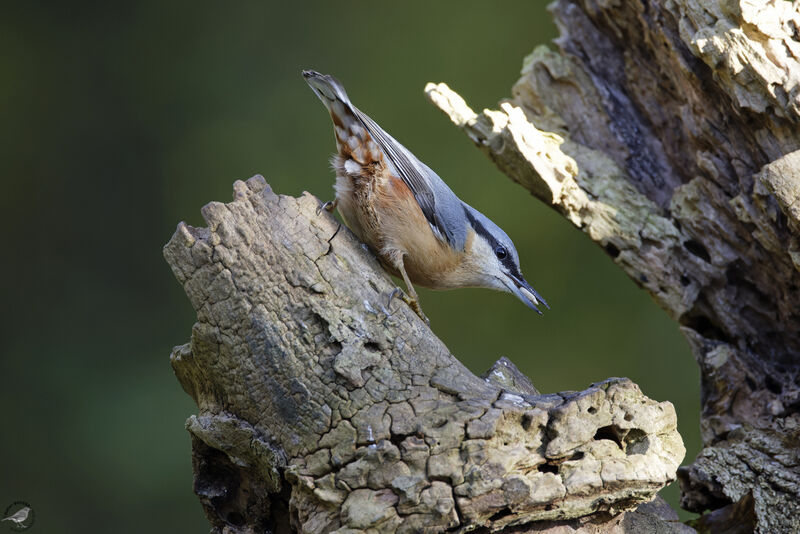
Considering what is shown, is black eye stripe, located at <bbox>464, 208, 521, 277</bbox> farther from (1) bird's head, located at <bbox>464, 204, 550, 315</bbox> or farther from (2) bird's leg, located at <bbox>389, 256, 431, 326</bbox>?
(2) bird's leg, located at <bbox>389, 256, 431, 326</bbox>

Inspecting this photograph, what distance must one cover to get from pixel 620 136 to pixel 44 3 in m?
3.48

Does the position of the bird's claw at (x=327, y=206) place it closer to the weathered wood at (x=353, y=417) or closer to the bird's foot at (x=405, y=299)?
the weathered wood at (x=353, y=417)

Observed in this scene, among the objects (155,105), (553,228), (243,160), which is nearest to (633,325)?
(553,228)

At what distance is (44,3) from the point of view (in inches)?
169

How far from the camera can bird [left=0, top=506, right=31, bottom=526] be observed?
328 cm

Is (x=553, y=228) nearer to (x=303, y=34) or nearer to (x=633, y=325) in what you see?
(x=633, y=325)

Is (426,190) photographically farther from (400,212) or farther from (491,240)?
(491,240)

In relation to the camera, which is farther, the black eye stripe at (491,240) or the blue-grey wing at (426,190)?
the black eye stripe at (491,240)
